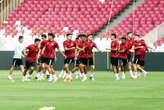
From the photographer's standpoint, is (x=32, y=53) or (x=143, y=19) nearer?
(x=32, y=53)

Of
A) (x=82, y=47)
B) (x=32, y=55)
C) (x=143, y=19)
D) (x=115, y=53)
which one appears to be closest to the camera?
(x=82, y=47)

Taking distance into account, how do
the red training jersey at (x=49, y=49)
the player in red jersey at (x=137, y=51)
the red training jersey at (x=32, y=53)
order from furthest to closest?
the player in red jersey at (x=137, y=51)
the red training jersey at (x=32, y=53)
the red training jersey at (x=49, y=49)

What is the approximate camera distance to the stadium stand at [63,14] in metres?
34.7

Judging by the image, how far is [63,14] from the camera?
117 feet

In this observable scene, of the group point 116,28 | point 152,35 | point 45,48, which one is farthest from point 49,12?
point 45,48

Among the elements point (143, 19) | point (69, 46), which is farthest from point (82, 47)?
point (143, 19)

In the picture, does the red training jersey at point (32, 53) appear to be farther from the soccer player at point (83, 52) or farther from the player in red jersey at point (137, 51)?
the player in red jersey at point (137, 51)

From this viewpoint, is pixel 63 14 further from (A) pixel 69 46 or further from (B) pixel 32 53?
(B) pixel 32 53

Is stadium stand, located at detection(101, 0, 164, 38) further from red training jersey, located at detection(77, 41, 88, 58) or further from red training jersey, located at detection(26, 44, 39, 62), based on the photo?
red training jersey, located at detection(26, 44, 39, 62)

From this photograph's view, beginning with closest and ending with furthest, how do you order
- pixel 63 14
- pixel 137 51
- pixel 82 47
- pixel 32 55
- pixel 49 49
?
pixel 49 49, pixel 82 47, pixel 32 55, pixel 137 51, pixel 63 14

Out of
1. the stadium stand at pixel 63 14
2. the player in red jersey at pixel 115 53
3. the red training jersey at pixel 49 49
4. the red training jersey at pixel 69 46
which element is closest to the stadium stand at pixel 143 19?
the stadium stand at pixel 63 14

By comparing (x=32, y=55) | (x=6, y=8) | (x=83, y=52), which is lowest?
(x=32, y=55)

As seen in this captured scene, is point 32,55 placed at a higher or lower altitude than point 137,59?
higher

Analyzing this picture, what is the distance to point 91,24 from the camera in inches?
1375
